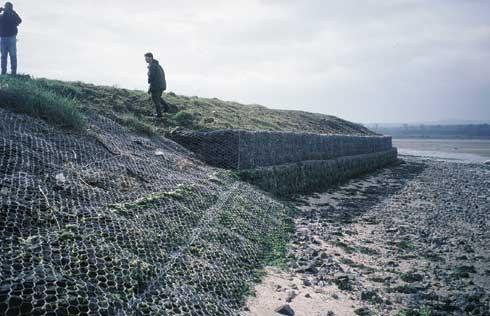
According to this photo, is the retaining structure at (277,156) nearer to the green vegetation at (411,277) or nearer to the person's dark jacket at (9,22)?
the green vegetation at (411,277)

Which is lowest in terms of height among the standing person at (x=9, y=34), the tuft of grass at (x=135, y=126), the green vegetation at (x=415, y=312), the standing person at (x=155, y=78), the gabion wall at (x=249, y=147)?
the green vegetation at (x=415, y=312)

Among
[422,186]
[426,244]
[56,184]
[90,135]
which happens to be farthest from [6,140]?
[422,186]

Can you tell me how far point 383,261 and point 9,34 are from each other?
42.4ft

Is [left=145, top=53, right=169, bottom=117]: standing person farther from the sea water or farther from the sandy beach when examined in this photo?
the sea water

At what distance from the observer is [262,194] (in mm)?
11102

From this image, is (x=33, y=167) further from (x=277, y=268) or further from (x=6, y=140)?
(x=277, y=268)

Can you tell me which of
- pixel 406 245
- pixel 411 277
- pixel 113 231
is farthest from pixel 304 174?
pixel 113 231

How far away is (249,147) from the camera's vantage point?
40.1 feet

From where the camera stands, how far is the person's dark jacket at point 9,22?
1247 centimetres

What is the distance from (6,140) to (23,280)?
Answer: 367 cm

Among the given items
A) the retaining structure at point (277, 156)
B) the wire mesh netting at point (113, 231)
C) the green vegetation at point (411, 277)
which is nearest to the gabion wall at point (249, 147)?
the retaining structure at point (277, 156)

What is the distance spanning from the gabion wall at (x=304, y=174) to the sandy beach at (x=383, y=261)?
0.68m

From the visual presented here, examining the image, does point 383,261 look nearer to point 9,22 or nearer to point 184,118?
point 184,118

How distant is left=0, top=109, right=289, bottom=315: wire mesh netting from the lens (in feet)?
11.7
